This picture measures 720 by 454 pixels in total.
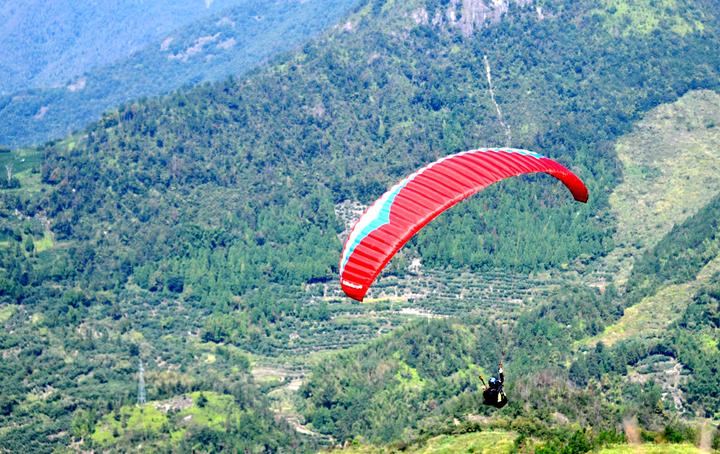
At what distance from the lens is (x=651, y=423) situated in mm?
107562

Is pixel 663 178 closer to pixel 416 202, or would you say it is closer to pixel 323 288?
pixel 323 288

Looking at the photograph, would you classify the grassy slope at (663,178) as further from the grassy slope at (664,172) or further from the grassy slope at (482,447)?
the grassy slope at (482,447)

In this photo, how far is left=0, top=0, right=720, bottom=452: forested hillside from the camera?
12706 cm

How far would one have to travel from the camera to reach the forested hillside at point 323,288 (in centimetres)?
12706

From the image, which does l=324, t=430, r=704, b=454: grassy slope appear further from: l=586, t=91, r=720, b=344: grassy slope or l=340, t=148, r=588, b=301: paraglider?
l=586, t=91, r=720, b=344: grassy slope

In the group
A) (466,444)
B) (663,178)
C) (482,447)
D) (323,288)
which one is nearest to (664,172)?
(663,178)

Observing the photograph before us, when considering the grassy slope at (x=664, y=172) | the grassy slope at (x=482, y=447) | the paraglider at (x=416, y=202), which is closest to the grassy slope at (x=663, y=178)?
the grassy slope at (x=664, y=172)

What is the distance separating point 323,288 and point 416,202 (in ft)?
312

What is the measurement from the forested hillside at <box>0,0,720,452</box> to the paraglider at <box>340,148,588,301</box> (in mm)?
24038

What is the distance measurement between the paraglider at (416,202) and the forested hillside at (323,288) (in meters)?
24.0

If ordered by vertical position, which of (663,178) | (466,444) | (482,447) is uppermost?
(663,178)

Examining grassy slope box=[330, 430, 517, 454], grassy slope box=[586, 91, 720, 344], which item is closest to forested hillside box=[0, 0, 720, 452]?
grassy slope box=[586, 91, 720, 344]

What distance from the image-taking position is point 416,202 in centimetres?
7038

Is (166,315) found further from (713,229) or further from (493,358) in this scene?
(713,229)
